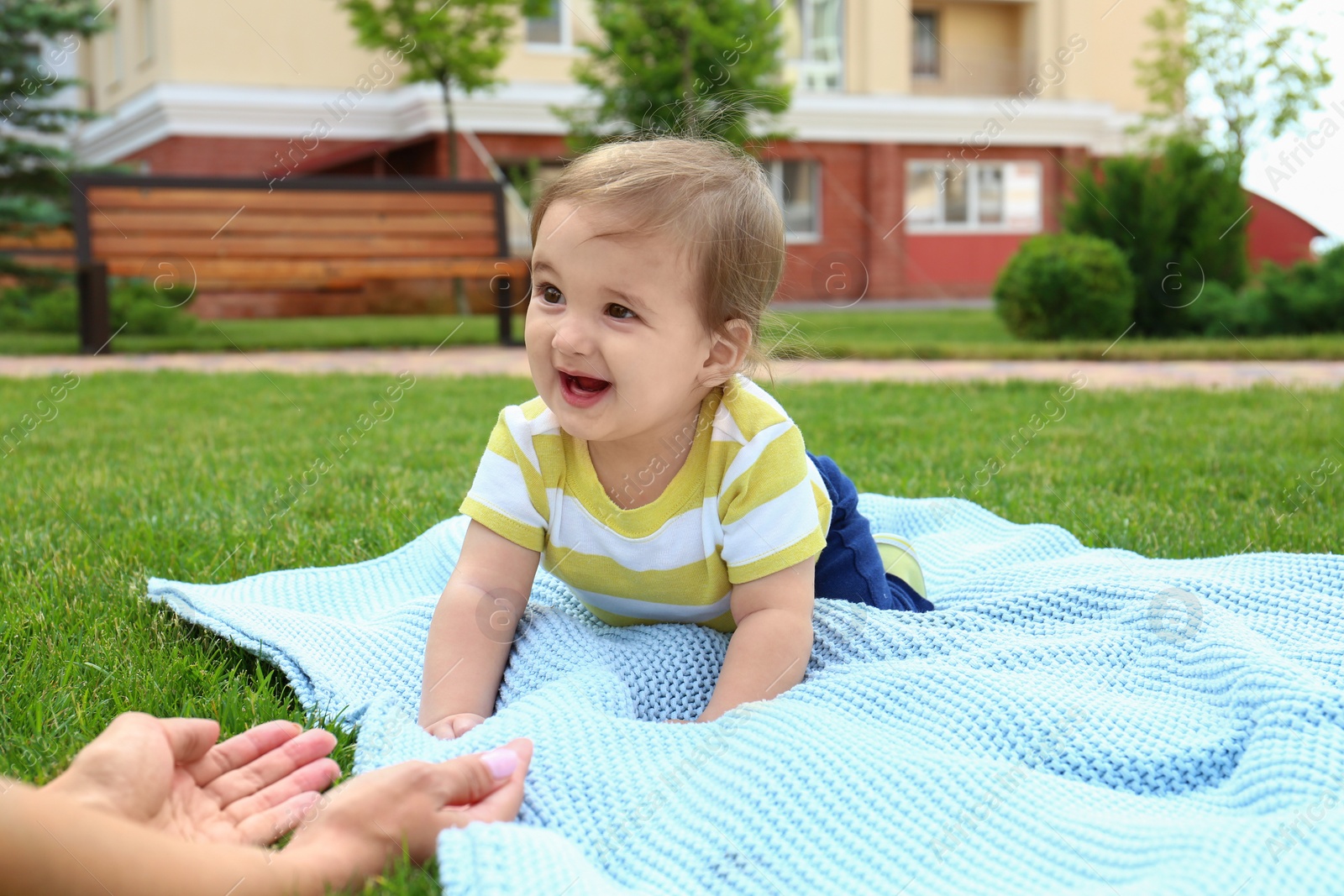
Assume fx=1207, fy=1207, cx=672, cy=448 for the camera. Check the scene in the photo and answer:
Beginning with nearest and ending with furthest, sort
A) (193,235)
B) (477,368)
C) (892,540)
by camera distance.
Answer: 1. (892,540)
2. (477,368)
3. (193,235)

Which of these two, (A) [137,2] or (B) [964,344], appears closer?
(B) [964,344]

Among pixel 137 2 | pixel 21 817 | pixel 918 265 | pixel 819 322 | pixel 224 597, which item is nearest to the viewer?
pixel 21 817

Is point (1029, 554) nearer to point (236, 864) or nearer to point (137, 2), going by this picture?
point (236, 864)

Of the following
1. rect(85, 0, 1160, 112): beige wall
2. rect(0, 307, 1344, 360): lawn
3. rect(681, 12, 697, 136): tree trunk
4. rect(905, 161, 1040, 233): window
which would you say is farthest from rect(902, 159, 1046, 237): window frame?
rect(681, 12, 697, 136): tree trunk

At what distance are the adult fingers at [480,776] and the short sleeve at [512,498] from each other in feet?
1.81

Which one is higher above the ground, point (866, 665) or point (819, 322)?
point (866, 665)

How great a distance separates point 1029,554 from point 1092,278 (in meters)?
7.58

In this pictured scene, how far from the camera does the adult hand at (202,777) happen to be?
4.48ft

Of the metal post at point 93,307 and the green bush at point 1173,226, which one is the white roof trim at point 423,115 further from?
the metal post at point 93,307

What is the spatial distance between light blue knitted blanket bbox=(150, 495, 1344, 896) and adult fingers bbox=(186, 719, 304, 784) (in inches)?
5.0

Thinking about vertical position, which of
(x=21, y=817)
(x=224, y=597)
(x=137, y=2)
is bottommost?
(x=224, y=597)

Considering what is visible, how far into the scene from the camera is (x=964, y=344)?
31.8 feet

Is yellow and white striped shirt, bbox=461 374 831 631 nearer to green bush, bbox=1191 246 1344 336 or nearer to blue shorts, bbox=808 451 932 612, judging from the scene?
blue shorts, bbox=808 451 932 612

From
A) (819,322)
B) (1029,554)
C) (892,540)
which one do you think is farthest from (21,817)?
(819,322)
